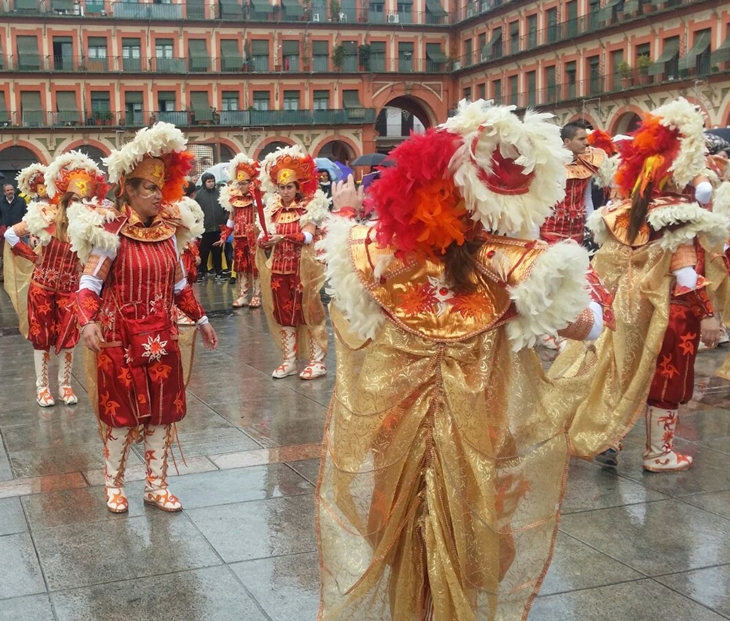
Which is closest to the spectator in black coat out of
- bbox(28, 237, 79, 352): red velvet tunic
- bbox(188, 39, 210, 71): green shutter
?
bbox(28, 237, 79, 352): red velvet tunic

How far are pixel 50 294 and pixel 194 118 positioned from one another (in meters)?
46.6

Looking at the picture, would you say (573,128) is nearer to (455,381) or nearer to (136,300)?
(136,300)

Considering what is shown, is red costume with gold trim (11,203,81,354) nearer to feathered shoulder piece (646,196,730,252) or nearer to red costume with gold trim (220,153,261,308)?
feathered shoulder piece (646,196,730,252)

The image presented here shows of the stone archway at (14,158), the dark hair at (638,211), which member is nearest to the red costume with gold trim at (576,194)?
the dark hair at (638,211)

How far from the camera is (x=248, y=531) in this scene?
5.06 meters

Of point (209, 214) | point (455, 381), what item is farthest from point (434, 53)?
point (455, 381)

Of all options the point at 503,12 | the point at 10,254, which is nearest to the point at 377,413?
the point at 10,254

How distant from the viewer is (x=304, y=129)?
54688 mm

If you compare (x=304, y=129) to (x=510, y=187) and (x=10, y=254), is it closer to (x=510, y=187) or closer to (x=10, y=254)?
(x=10, y=254)

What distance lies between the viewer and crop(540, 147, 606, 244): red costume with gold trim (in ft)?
31.1

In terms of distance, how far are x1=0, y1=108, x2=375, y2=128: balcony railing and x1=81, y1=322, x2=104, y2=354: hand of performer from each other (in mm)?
47677

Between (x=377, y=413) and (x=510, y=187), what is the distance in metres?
0.91

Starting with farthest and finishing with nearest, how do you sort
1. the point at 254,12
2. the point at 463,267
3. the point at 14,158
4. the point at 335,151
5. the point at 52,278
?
the point at 335,151
the point at 254,12
the point at 14,158
the point at 52,278
the point at 463,267

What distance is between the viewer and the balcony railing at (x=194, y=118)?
50.3 metres
